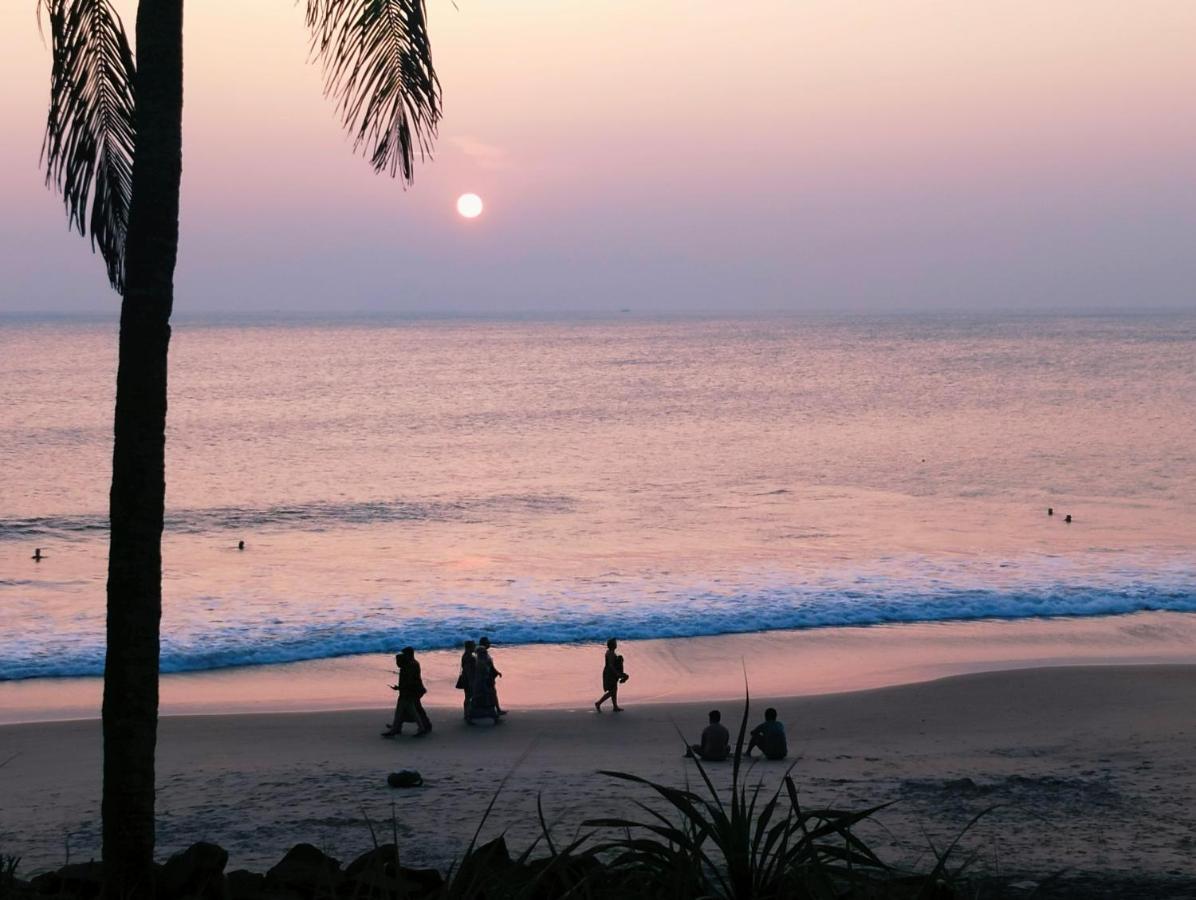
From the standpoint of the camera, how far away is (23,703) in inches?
782

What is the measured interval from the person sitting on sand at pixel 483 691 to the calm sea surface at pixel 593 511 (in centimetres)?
714

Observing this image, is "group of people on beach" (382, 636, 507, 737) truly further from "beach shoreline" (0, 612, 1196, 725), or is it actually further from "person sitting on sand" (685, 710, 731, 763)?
"person sitting on sand" (685, 710, 731, 763)

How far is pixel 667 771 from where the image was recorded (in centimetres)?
1437

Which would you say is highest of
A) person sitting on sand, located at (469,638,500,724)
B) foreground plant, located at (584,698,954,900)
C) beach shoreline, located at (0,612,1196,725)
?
foreground plant, located at (584,698,954,900)

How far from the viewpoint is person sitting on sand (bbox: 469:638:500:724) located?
1733 centimetres

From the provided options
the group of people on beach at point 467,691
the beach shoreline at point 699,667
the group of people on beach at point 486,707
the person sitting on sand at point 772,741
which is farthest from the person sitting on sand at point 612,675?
the person sitting on sand at point 772,741

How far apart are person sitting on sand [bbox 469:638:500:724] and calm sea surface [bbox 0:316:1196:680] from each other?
714cm

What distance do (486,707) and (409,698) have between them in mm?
1330

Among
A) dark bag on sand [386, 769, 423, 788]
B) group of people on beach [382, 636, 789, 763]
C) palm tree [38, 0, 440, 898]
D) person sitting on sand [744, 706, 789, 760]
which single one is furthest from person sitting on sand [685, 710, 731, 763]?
palm tree [38, 0, 440, 898]

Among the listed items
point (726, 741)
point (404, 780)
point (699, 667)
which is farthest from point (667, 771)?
point (699, 667)

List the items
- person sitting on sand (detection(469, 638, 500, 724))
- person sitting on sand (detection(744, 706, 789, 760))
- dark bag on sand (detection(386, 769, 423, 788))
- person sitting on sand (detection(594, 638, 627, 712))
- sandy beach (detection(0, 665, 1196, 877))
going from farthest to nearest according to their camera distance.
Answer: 1. person sitting on sand (detection(594, 638, 627, 712))
2. person sitting on sand (detection(469, 638, 500, 724))
3. person sitting on sand (detection(744, 706, 789, 760))
4. dark bag on sand (detection(386, 769, 423, 788))
5. sandy beach (detection(0, 665, 1196, 877))

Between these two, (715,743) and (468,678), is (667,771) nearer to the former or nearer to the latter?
(715,743)

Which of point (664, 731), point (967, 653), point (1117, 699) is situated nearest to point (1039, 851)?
point (664, 731)

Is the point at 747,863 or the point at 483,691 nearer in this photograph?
the point at 747,863
